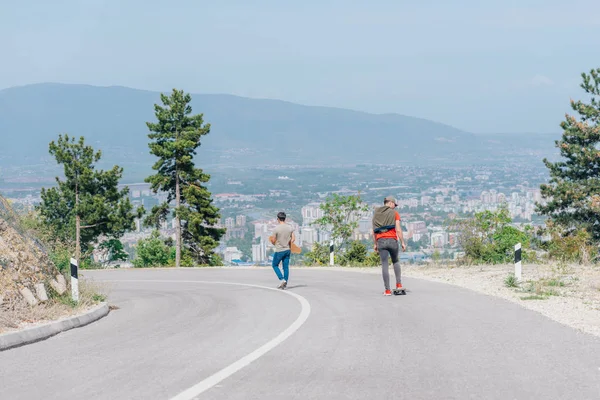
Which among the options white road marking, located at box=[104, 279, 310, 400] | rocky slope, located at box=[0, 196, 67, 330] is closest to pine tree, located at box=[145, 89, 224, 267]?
rocky slope, located at box=[0, 196, 67, 330]

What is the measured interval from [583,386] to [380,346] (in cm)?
278

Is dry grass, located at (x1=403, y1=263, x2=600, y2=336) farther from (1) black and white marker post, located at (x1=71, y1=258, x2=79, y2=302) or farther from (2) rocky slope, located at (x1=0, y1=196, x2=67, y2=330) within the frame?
(2) rocky slope, located at (x1=0, y1=196, x2=67, y2=330)

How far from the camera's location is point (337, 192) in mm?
68500

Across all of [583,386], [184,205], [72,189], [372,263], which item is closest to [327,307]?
[583,386]

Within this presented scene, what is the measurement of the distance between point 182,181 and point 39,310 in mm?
41156

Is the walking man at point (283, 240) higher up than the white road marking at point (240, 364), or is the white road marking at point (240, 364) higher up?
the walking man at point (283, 240)

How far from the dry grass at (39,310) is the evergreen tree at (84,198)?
4178cm

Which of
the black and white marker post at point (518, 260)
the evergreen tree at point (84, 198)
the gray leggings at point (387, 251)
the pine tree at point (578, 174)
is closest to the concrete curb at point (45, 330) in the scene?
the gray leggings at point (387, 251)

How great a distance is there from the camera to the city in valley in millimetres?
59250

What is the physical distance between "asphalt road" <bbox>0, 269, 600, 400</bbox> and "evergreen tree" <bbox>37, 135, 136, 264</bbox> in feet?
136

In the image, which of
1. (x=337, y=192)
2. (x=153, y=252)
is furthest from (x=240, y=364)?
(x=337, y=192)

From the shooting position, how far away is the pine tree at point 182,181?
5147 centimetres

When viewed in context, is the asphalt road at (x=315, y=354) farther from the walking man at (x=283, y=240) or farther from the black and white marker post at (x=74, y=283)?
the walking man at (x=283, y=240)

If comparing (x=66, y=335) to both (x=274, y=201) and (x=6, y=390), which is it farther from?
(x=274, y=201)
